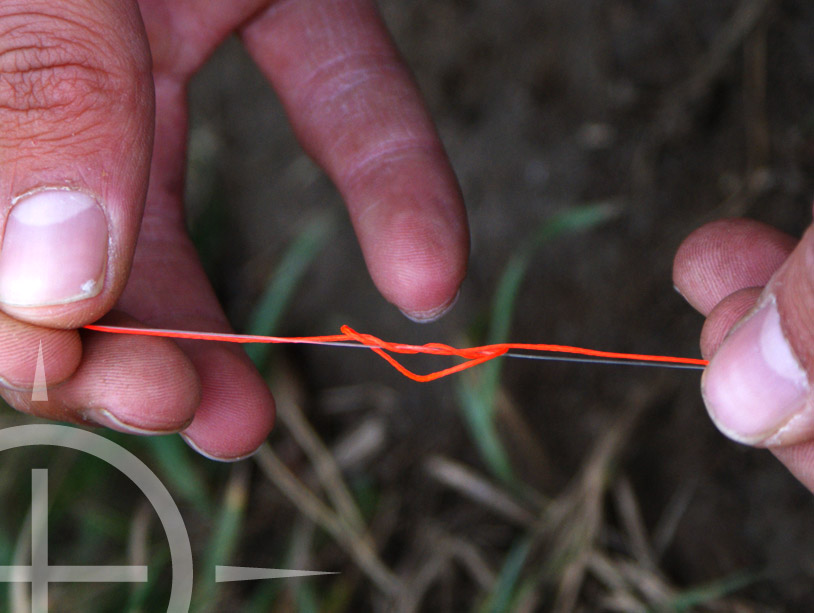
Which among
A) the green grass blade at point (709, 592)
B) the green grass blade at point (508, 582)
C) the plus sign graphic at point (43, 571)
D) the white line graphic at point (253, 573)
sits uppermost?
the plus sign graphic at point (43, 571)

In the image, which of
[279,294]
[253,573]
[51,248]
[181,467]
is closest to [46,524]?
[181,467]

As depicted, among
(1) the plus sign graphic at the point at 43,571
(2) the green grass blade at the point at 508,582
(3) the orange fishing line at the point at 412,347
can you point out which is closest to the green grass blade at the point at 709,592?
(2) the green grass blade at the point at 508,582

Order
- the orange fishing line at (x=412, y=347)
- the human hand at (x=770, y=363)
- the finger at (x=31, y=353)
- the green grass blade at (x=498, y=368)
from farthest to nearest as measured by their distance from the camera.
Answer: the green grass blade at (x=498, y=368), the orange fishing line at (x=412, y=347), the finger at (x=31, y=353), the human hand at (x=770, y=363)

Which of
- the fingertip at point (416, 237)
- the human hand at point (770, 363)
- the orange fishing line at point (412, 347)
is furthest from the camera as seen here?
the fingertip at point (416, 237)

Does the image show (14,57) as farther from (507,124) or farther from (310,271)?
(507,124)

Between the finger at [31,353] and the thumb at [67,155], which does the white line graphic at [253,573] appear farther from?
the thumb at [67,155]

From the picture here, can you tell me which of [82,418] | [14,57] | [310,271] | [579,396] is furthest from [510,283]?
[14,57]

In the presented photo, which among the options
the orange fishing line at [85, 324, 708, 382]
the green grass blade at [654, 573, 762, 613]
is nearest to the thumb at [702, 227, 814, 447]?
the orange fishing line at [85, 324, 708, 382]
